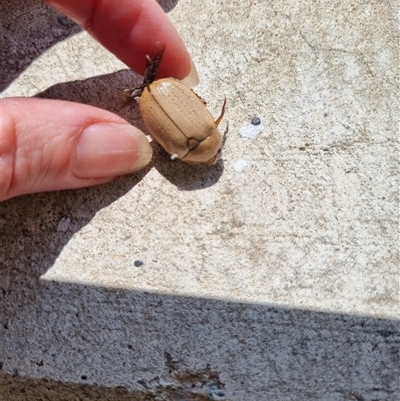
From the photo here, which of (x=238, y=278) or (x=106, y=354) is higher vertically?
(x=238, y=278)

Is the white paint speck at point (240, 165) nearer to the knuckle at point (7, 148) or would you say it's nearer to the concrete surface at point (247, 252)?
the concrete surface at point (247, 252)

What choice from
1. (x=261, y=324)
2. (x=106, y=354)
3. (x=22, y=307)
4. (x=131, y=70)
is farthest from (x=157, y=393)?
(x=131, y=70)

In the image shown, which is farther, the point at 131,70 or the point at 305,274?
the point at 131,70

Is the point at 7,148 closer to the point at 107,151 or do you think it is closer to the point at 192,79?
the point at 107,151

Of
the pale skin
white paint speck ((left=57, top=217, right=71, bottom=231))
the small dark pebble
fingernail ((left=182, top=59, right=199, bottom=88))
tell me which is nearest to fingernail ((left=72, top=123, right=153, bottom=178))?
the pale skin

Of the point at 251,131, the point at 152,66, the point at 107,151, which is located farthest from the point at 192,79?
the point at 107,151

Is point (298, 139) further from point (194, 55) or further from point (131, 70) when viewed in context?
point (131, 70)

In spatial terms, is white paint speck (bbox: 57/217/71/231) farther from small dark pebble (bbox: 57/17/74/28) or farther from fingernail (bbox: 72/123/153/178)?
small dark pebble (bbox: 57/17/74/28)

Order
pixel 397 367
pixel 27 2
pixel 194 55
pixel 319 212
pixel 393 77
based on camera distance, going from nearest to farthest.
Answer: pixel 397 367, pixel 319 212, pixel 393 77, pixel 194 55, pixel 27 2
